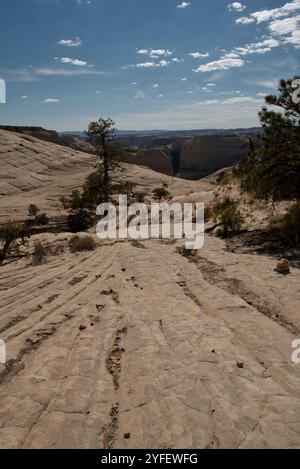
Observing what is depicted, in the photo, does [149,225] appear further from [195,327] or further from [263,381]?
[263,381]

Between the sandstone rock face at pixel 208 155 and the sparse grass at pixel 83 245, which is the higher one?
the sandstone rock face at pixel 208 155

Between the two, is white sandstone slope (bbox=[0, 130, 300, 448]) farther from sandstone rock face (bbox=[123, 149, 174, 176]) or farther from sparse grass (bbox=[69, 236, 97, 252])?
sandstone rock face (bbox=[123, 149, 174, 176])

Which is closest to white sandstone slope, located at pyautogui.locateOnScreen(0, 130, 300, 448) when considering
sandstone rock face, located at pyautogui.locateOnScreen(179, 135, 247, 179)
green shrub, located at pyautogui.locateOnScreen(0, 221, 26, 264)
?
green shrub, located at pyautogui.locateOnScreen(0, 221, 26, 264)

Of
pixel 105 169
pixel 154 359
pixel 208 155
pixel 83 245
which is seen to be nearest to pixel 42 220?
pixel 105 169

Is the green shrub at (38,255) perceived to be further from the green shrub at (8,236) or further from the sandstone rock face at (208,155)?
the sandstone rock face at (208,155)

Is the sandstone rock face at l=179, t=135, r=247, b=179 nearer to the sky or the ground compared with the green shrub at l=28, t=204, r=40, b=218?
nearer to the sky

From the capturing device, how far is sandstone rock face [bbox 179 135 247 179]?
283ft

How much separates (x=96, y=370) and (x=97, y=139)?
69.4 feet

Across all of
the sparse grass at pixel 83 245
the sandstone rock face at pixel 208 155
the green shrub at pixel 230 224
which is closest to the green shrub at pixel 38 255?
the sparse grass at pixel 83 245

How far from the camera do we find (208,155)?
3413 inches

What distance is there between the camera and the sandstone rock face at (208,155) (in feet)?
283

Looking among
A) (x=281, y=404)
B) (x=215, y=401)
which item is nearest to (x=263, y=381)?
(x=281, y=404)

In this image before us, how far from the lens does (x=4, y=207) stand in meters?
31.1

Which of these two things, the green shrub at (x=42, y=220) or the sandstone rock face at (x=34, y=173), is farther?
the sandstone rock face at (x=34, y=173)
